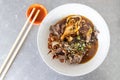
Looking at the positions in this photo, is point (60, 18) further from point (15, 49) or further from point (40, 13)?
point (15, 49)

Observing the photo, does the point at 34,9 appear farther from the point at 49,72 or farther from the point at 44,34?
the point at 49,72

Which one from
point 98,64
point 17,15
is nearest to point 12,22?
point 17,15

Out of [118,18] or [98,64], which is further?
[118,18]

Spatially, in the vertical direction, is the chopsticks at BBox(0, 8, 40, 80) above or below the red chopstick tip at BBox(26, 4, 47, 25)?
below

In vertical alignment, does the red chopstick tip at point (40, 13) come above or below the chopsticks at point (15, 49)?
above
